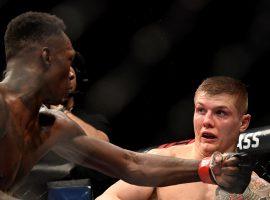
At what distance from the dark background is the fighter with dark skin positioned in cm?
131

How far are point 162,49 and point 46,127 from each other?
1552 mm

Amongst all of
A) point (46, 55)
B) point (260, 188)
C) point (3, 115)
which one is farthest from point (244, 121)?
point (3, 115)

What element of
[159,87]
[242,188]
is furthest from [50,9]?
Answer: [242,188]

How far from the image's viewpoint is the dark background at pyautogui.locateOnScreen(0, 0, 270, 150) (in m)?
3.27

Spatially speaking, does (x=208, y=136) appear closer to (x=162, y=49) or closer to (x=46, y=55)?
(x=46, y=55)

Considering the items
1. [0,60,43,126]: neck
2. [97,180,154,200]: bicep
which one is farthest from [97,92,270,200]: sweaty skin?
[0,60,43,126]: neck

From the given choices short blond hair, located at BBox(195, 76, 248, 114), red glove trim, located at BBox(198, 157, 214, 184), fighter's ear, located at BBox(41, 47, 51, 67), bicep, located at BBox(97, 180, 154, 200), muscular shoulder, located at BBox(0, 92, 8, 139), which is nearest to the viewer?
muscular shoulder, located at BBox(0, 92, 8, 139)

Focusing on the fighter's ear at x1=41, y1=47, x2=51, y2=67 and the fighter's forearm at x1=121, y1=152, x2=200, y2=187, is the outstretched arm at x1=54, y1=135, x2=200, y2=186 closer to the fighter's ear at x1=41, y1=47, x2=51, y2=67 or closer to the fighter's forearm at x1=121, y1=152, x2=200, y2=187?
the fighter's forearm at x1=121, y1=152, x2=200, y2=187

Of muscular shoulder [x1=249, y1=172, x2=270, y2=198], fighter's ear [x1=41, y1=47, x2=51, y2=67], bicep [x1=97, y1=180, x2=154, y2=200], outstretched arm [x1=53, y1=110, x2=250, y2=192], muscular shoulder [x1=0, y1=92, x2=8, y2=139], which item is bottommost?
bicep [x1=97, y1=180, x2=154, y2=200]

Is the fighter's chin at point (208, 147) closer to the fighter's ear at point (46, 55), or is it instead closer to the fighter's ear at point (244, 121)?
the fighter's ear at point (244, 121)

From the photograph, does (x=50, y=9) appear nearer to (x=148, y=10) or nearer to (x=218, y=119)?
(x=148, y=10)

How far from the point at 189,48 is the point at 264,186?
3.74 ft

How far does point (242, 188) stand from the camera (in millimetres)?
1884

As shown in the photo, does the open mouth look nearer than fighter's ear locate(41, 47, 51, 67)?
No
